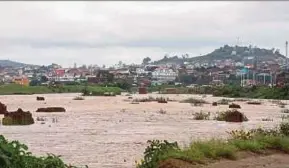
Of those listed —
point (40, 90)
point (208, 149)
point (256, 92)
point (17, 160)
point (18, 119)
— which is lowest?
point (18, 119)

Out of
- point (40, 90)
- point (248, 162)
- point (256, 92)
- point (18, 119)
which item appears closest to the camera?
point (248, 162)

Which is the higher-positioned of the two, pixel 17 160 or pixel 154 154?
pixel 17 160

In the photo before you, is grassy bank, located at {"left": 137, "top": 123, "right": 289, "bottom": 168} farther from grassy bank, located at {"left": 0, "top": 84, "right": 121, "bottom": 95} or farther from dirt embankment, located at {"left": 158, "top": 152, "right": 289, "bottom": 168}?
grassy bank, located at {"left": 0, "top": 84, "right": 121, "bottom": 95}

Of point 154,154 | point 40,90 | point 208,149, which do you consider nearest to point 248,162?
point 208,149

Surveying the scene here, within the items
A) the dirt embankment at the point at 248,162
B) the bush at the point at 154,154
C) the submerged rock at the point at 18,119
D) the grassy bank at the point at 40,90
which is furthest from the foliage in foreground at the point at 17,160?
the grassy bank at the point at 40,90

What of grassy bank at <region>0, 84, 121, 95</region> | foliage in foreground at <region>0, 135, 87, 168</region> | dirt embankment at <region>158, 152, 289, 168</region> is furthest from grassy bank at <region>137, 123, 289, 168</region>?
grassy bank at <region>0, 84, 121, 95</region>

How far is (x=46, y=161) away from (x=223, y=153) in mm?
5708

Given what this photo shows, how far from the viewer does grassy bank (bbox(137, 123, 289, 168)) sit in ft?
45.8

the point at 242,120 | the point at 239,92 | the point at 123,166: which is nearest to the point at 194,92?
the point at 239,92

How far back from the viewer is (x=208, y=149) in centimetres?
1562

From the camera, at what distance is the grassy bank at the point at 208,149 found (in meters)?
14.0

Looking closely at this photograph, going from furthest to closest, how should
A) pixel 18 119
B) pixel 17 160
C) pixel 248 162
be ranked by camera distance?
1. pixel 18 119
2. pixel 248 162
3. pixel 17 160

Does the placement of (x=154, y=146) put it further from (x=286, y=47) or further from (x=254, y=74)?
(x=254, y=74)

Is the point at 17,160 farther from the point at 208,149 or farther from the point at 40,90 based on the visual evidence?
the point at 40,90
